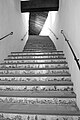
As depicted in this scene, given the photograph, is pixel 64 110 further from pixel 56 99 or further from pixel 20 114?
pixel 20 114

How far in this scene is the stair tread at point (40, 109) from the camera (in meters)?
2.19

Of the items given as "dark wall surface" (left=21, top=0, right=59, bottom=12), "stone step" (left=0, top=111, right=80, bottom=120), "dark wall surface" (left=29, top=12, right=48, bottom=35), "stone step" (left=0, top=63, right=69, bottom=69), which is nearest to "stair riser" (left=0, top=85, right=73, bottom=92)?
"stone step" (left=0, top=111, right=80, bottom=120)

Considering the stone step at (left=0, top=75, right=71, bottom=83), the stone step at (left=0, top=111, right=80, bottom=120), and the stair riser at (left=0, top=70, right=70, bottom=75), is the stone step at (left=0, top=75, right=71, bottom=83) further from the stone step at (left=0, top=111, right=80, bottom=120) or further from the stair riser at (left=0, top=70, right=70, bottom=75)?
the stone step at (left=0, top=111, right=80, bottom=120)

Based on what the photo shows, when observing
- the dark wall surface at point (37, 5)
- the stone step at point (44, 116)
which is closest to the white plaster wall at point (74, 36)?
the stone step at point (44, 116)

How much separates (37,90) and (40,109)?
0.62 metres

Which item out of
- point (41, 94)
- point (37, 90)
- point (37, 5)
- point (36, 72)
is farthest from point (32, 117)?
point (37, 5)

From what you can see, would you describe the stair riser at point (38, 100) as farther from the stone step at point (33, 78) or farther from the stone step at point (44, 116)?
the stone step at point (33, 78)

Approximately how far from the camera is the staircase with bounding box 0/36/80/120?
7.24 ft

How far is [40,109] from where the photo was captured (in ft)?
7.54

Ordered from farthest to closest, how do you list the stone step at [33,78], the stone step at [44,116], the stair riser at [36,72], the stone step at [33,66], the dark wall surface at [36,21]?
the dark wall surface at [36,21], the stone step at [33,66], the stair riser at [36,72], the stone step at [33,78], the stone step at [44,116]

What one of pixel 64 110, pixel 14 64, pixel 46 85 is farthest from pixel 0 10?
pixel 64 110

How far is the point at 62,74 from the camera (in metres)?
3.28

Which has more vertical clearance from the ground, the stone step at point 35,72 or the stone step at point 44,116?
the stone step at point 35,72

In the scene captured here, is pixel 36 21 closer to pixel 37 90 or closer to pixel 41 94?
pixel 37 90
